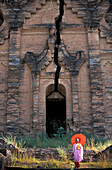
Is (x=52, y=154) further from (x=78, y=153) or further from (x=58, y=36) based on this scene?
(x=58, y=36)

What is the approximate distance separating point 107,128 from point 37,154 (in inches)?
219

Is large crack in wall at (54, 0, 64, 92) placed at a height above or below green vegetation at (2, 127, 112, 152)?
above

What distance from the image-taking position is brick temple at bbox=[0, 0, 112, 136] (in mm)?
13820

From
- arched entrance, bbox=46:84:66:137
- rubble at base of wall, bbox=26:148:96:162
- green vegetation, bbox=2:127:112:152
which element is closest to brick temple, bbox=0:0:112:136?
green vegetation, bbox=2:127:112:152

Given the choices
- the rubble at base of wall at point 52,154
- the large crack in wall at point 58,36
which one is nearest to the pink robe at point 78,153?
the rubble at base of wall at point 52,154

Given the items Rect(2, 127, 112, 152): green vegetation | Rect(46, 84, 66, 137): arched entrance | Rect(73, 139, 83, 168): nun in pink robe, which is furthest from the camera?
Rect(46, 84, 66, 137): arched entrance

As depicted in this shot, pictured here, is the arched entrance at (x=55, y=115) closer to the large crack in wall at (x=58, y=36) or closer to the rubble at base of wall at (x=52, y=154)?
the large crack in wall at (x=58, y=36)

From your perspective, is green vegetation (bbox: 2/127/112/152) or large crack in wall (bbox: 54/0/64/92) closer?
green vegetation (bbox: 2/127/112/152)

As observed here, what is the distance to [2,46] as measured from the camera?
1527cm

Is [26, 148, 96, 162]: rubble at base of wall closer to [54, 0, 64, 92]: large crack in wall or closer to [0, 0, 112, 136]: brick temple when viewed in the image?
[0, 0, 112, 136]: brick temple

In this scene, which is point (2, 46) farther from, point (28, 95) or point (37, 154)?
point (37, 154)

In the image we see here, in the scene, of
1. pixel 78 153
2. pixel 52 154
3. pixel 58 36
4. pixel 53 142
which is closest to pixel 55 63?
pixel 58 36

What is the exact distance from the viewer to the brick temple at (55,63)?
13820mm

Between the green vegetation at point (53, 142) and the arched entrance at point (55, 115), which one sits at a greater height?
the arched entrance at point (55, 115)
